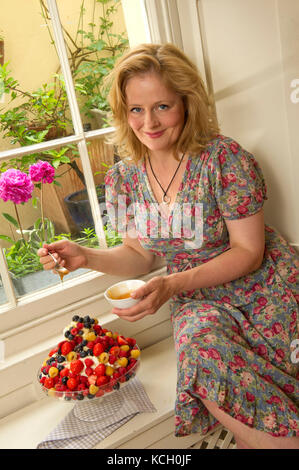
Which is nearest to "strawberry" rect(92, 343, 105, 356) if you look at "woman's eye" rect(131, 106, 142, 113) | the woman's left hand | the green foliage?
the woman's left hand

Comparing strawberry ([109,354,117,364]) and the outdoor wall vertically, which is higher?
the outdoor wall

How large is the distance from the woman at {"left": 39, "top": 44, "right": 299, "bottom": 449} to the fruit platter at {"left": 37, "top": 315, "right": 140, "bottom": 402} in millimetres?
143

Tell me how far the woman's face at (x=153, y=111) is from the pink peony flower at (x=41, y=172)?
0.31m

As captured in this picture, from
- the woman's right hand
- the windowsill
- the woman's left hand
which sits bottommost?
the windowsill

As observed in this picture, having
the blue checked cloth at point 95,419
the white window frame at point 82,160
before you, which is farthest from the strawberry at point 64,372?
the white window frame at point 82,160

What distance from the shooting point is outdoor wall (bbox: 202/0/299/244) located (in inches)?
56.7

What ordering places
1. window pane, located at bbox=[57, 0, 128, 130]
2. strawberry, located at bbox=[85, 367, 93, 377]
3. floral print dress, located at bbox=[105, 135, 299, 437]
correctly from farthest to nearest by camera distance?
1. window pane, located at bbox=[57, 0, 128, 130]
2. strawberry, located at bbox=[85, 367, 93, 377]
3. floral print dress, located at bbox=[105, 135, 299, 437]

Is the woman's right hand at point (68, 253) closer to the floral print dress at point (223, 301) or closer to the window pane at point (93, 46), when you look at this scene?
the floral print dress at point (223, 301)

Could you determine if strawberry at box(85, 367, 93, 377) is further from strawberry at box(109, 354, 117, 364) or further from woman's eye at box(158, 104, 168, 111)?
woman's eye at box(158, 104, 168, 111)

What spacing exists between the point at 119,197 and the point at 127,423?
0.73m

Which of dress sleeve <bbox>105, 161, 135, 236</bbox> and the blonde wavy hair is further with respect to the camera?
dress sleeve <bbox>105, 161, 135, 236</bbox>

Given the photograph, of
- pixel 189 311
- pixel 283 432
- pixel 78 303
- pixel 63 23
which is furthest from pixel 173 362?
pixel 63 23

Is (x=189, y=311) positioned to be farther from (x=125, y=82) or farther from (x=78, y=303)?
(x=125, y=82)

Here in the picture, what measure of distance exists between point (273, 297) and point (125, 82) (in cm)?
81
